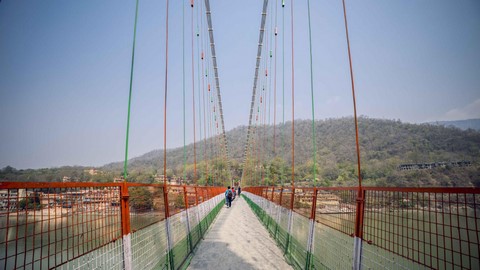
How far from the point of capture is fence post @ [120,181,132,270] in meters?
2.22

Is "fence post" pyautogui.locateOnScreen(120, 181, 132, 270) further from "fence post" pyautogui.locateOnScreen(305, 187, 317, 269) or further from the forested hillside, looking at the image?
the forested hillside

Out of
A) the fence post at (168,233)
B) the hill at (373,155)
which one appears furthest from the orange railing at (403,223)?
the hill at (373,155)

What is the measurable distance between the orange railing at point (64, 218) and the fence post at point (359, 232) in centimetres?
178

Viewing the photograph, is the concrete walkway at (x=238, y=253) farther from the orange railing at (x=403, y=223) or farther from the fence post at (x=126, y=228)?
the fence post at (x=126, y=228)

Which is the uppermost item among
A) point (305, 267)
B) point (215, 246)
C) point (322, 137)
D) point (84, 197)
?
point (322, 137)

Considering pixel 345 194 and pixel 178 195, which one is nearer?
pixel 345 194

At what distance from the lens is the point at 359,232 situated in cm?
233

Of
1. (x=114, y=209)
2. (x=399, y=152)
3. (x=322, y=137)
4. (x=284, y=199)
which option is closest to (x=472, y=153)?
(x=399, y=152)

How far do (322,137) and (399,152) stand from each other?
766 inches

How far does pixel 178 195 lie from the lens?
4.73 m

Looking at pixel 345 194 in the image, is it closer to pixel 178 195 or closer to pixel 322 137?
pixel 178 195

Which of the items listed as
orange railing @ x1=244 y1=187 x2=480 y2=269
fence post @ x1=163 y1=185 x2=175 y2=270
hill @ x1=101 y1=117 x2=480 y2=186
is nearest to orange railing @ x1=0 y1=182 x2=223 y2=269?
fence post @ x1=163 y1=185 x2=175 y2=270

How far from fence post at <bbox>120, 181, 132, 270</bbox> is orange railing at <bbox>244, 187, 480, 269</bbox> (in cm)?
177

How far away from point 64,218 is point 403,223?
2.02m
